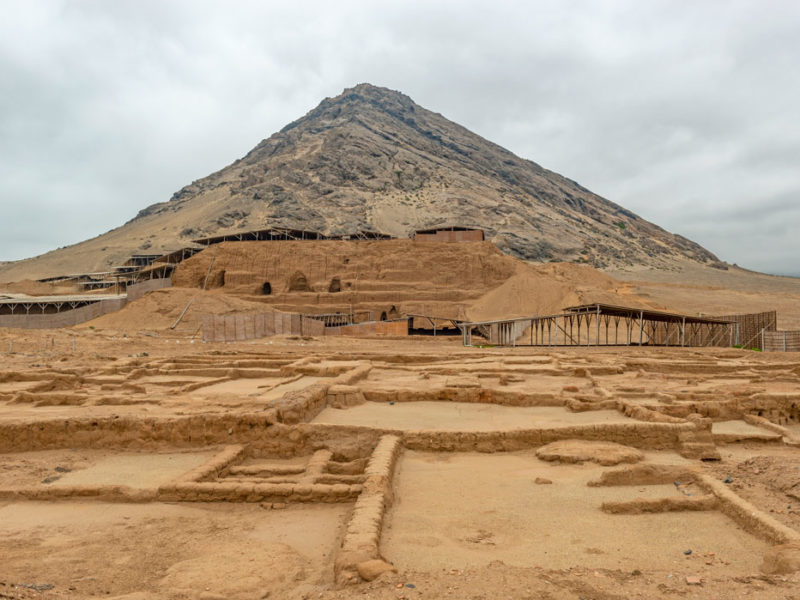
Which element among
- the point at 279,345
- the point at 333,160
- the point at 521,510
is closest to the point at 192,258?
the point at 279,345

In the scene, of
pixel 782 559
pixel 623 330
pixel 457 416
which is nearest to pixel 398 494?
pixel 782 559

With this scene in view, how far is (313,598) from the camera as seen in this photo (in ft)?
12.1

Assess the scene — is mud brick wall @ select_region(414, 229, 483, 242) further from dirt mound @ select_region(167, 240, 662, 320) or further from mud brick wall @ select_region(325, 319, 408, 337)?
mud brick wall @ select_region(325, 319, 408, 337)

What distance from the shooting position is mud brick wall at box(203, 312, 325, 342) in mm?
26031

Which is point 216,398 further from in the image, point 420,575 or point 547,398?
point 420,575

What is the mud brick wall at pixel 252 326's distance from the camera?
2603 centimetres

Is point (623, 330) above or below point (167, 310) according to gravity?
below

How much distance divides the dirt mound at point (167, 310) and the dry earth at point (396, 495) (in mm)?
22967

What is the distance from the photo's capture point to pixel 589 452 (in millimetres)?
7477

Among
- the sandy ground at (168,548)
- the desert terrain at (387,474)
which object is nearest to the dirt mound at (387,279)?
the desert terrain at (387,474)

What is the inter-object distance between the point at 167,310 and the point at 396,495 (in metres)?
33.6

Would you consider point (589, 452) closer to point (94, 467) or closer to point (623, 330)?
point (94, 467)

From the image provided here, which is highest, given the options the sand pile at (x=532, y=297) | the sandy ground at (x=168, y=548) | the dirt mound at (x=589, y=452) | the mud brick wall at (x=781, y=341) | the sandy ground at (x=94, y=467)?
the sand pile at (x=532, y=297)

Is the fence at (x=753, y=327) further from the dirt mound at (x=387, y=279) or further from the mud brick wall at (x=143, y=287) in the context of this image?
the mud brick wall at (x=143, y=287)
